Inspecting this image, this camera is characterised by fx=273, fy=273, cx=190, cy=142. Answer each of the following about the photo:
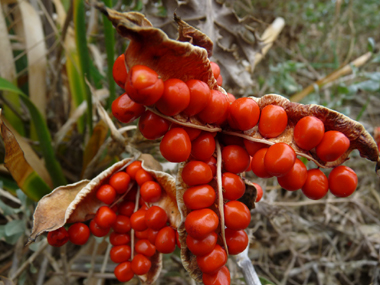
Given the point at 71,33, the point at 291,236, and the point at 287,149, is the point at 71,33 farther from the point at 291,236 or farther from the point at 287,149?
the point at 291,236

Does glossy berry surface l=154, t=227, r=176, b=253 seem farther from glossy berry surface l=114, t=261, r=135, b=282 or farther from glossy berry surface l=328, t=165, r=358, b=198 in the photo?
glossy berry surface l=328, t=165, r=358, b=198

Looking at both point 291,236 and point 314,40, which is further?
point 314,40

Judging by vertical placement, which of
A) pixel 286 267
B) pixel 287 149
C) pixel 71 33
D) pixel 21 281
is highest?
pixel 287 149

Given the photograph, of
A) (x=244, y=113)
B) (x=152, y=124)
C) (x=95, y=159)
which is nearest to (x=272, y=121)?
(x=244, y=113)

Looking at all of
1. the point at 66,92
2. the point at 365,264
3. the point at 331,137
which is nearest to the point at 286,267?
the point at 365,264

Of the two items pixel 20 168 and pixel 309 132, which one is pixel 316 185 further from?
pixel 20 168
